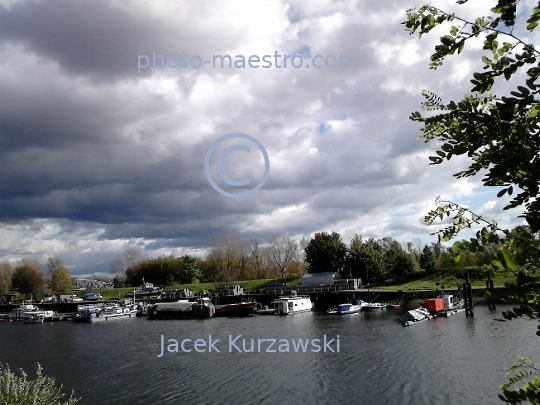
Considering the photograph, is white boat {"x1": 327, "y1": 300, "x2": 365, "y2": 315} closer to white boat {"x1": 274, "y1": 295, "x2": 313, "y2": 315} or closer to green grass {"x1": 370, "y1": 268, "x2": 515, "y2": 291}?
white boat {"x1": 274, "y1": 295, "x2": 313, "y2": 315}

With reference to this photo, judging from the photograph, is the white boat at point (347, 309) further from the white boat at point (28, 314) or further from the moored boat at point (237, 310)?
the white boat at point (28, 314)

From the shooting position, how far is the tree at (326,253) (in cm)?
8744

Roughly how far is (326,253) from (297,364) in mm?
62512

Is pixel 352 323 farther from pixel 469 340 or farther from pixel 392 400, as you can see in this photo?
pixel 392 400

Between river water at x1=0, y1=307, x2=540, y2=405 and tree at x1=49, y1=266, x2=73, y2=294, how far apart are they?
70.6m

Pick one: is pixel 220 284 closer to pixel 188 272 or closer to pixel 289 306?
pixel 188 272

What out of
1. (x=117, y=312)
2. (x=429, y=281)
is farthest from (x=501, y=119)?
(x=429, y=281)

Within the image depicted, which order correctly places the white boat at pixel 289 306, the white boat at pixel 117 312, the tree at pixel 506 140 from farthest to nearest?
the white boat at pixel 117 312, the white boat at pixel 289 306, the tree at pixel 506 140

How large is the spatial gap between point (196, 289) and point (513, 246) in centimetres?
9902

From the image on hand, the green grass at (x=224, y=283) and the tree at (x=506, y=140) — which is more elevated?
the tree at (x=506, y=140)

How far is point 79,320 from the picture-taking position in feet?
218

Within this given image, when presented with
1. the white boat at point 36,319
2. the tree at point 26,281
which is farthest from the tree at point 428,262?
the tree at point 26,281

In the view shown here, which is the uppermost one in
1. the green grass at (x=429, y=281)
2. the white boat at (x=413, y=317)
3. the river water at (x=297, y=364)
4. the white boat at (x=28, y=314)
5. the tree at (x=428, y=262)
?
the tree at (x=428, y=262)

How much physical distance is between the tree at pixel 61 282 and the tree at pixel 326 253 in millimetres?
64947
